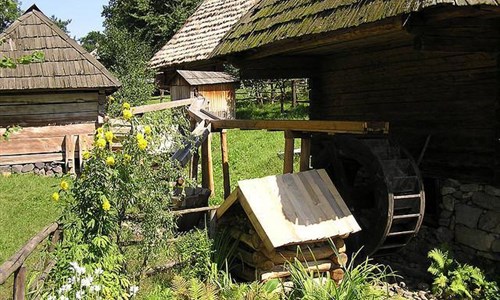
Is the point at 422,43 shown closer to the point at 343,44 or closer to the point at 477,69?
the point at 477,69

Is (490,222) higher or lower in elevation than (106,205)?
lower

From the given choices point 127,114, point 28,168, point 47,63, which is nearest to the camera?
point 127,114

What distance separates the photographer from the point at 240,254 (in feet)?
18.6

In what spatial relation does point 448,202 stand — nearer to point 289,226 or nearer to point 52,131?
point 289,226

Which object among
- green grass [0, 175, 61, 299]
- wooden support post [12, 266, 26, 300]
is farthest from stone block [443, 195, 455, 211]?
green grass [0, 175, 61, 299]

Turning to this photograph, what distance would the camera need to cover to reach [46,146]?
1259 cm

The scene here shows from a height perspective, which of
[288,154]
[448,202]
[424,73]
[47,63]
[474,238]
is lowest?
[474,238]

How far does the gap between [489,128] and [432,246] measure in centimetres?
164

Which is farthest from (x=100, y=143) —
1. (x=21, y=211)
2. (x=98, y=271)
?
(x=21, y=211)

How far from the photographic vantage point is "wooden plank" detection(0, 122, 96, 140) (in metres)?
12.5

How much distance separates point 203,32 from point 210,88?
2.31 meters

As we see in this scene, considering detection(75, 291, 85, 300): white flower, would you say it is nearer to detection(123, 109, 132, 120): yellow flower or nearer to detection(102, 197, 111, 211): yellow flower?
detection(102, 197, 111, 211): yellow flower

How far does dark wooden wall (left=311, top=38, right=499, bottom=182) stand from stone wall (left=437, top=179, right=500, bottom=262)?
0.17 metres

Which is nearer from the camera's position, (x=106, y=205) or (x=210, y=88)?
(x=106, y=205)
